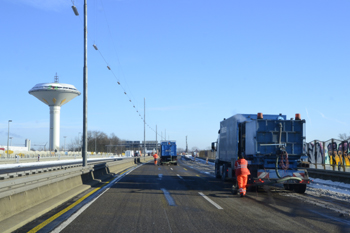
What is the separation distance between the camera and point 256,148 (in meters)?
14.2

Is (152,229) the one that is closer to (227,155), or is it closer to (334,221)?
(334,221)

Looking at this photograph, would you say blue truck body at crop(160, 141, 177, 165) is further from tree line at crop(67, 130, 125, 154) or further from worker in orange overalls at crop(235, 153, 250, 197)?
tree line at crop(67, 130, 125, 154)

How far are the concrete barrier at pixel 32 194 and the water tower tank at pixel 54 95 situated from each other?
9431 cm

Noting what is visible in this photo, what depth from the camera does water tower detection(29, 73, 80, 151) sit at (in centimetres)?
10358

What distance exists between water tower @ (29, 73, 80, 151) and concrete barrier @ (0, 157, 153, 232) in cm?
9432

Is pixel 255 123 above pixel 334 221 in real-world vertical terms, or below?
above

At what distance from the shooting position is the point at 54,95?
343 ft

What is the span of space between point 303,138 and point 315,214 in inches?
217

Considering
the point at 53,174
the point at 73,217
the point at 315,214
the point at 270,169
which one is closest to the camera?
the point at 73,217

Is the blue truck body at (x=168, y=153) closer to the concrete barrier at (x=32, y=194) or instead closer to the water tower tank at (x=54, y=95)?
the concrete barrier at (x=32, y=194)

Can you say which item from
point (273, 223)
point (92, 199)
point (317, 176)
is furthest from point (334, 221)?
point (317, 176)

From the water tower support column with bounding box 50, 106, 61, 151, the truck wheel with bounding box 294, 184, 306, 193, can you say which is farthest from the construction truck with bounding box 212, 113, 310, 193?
the water tower support column with bounding box 50, 106, 61, 151

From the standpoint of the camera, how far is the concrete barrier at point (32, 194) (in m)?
7.84

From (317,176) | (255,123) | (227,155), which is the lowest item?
(317,176)
